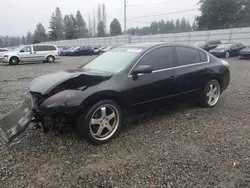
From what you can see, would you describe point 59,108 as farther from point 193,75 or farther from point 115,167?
point 193,75

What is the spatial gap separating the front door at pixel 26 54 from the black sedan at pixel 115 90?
17708mm

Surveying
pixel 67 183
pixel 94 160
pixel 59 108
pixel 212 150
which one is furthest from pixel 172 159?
pixel 59 108

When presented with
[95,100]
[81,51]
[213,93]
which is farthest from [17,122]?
[81,51]

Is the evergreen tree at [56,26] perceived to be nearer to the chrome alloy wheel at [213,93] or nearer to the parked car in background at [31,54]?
the parked car in background at [31,54]

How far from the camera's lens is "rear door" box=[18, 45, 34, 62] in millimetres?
20844

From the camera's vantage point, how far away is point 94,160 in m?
3.41

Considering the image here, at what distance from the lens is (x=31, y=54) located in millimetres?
21172

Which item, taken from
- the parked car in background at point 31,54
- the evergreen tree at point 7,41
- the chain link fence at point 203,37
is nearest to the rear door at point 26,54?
the parked car in background at point 31,54

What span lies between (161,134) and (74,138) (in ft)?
4.85

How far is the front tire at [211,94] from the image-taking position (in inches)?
219

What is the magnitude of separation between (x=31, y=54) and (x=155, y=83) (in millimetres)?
19010

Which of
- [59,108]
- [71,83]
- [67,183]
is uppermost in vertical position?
[71,83]

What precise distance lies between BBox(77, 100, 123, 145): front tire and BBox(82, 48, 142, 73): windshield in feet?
2.43

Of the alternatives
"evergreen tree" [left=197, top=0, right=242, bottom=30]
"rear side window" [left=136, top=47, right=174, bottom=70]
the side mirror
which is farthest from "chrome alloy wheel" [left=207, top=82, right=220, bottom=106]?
"evergreen tree" [left=197, top=0, right=242, bottom=30]
